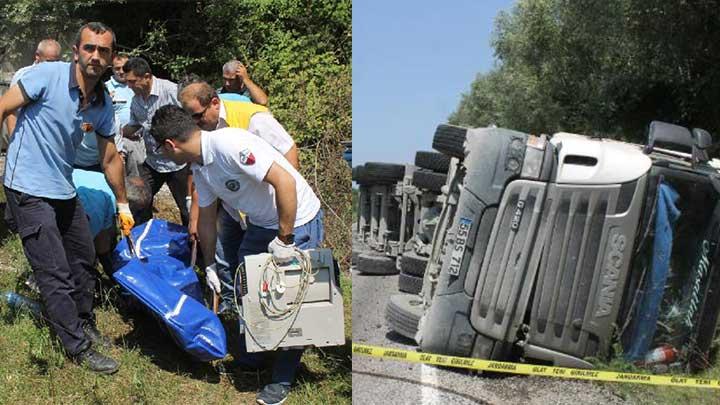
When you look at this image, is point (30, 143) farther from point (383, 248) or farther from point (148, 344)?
point (383, 248)

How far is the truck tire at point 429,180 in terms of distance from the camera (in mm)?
3400

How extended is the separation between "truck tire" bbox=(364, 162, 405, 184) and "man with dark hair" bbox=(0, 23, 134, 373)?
1289mm

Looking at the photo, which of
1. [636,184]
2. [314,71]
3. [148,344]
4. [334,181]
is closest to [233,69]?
[314,71]

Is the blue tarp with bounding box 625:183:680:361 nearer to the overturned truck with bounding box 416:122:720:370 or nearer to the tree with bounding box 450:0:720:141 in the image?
the overturned truck with bounding box 416:122:720:370

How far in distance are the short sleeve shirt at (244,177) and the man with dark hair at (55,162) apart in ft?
1.96

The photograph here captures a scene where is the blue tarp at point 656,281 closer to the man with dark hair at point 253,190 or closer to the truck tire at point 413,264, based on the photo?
the truck tire at point 413,264

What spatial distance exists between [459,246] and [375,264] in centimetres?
39

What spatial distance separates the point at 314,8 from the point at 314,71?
1.15 ft

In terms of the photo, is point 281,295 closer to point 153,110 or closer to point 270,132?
point 270,132

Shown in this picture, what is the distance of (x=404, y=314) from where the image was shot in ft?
11.5

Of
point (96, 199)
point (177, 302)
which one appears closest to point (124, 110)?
point (96, 199)

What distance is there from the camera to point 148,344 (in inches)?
158

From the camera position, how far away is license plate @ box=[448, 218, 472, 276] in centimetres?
338

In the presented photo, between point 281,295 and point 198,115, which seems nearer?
point 281,295
